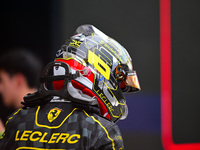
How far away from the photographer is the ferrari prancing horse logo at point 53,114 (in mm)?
583

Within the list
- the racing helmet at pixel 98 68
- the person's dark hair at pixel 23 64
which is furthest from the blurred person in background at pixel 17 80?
the racing helmet at pixel 98 68

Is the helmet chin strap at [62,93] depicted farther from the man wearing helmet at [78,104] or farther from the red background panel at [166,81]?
the red background panel at [166,81]

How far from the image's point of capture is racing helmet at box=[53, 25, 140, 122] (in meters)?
0.64

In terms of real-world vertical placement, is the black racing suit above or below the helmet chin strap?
below

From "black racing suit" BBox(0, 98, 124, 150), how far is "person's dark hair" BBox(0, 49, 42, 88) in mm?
750

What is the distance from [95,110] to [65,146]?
0.09 metres

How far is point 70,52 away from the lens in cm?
67

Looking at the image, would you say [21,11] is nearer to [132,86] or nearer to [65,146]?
[132,86]

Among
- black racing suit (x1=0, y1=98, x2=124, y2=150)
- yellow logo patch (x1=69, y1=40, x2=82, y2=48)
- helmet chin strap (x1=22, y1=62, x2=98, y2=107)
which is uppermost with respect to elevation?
yellow logo patch (x1=69, y1=40, x2=82, y2=48)

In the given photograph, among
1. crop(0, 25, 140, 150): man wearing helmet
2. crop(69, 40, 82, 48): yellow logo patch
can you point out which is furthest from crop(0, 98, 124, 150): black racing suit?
crop(69, 40, 82, 48): yellow logo patch

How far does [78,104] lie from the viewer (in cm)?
58

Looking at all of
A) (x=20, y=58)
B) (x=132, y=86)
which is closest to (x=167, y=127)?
(x=20, y=58)

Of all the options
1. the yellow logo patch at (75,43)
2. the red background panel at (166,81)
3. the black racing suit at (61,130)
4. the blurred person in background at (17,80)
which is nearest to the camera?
the black racing suit at (61,130)
